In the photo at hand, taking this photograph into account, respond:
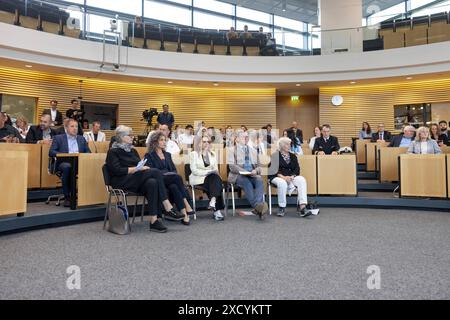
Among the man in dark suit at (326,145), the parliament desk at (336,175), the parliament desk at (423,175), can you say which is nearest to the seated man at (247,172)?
the parliament desk at (336,175)

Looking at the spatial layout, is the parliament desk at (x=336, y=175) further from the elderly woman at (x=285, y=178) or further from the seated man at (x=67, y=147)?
the seated man at (x=67, y=147)

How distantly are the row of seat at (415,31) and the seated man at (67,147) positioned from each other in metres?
9.17

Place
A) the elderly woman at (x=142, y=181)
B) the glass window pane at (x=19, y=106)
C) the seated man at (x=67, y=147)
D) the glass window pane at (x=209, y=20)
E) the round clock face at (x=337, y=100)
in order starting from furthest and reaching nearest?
the glass window pane at (x=209, y=20)
the round clock face at (x=337, y=100)
the glass window pane at (x=19, y=106)
the seated man at (x=67, y=147)
the elderly woman at (x=142, y=181)

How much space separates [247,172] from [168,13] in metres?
10.6

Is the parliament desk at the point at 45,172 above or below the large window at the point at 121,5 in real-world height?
below

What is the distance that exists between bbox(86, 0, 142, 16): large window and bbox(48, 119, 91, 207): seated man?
A: 29.6ft

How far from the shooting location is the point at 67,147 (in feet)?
16.2

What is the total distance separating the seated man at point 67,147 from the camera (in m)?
4.64

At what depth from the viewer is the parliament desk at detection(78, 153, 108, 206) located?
443cm

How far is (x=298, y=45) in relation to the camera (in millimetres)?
10875

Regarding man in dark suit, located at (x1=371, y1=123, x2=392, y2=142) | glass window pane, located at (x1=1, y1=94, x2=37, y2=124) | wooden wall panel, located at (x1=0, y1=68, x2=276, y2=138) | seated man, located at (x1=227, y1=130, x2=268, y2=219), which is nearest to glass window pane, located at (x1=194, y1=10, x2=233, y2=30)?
wooden wall panel, located at (x1=0, y1=68, x2=276, y2=138)

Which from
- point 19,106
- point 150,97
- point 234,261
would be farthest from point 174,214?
point 150,97

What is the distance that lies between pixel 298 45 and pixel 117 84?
6.11 meters

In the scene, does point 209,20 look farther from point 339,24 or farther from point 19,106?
point 19,106
